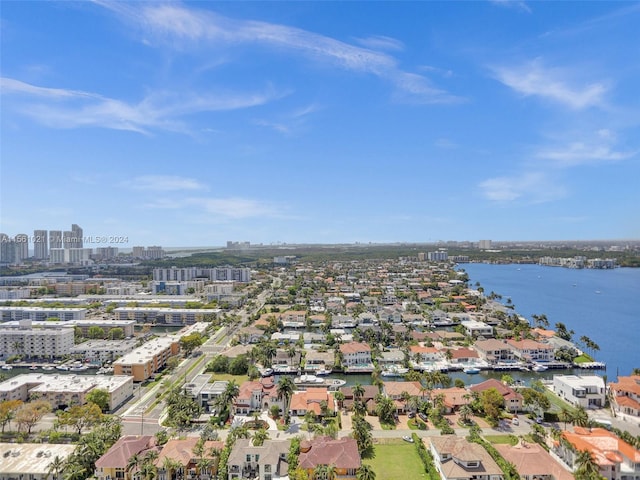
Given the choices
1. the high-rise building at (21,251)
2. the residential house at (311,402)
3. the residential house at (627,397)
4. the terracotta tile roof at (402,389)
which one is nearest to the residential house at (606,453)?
the residential house at (627,397)

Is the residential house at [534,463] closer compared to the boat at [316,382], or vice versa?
the residential house at [534,463]

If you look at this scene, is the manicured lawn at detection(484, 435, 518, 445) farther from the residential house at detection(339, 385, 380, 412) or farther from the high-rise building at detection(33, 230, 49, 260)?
the high-rise building at detection(33, 230, 49, 260)

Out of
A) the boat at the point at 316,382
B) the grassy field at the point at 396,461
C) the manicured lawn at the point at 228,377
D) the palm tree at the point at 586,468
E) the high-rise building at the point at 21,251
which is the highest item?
the high-rise building at the point at 21,251

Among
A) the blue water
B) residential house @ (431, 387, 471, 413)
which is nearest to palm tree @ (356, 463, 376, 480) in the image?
residential house @ (431, 387, 471, 413)

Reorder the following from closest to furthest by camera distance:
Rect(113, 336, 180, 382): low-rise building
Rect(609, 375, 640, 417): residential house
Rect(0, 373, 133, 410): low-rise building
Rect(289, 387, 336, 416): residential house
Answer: Rect(609, 375, 640, 417): residential house < Rect(289, 387, 336, 416): residential house < Rect(0, 373, 133, 410): low-rise building < Rect(113, 336, 180, 382): low-rise building

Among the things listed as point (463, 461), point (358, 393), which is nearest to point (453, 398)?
point (358, 393)

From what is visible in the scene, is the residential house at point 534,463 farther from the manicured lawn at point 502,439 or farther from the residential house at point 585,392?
the residential house at point 585,392

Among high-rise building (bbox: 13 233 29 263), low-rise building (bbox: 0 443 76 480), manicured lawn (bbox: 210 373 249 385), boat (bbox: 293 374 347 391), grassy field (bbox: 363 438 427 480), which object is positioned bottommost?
boat (bbox: 293 374 347 391)
